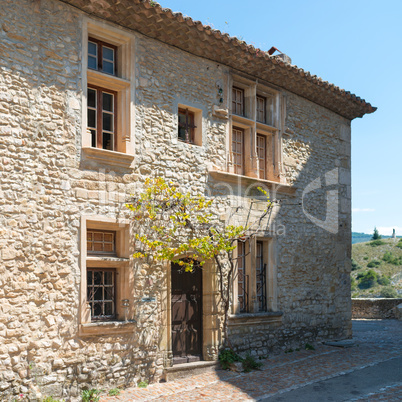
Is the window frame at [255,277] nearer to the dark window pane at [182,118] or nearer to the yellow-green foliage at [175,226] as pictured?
the yellow-green foliage at [175,226]

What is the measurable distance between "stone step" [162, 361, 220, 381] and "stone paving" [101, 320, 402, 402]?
0.33ft

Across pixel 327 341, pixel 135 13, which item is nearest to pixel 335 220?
pixel 327 341

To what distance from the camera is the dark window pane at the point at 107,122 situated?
8.08 m

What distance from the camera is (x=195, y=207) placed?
8.66 meters

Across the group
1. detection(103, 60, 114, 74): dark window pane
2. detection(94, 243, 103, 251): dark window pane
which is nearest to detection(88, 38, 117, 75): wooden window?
detection(103, 60, 114, 74): dark window pane

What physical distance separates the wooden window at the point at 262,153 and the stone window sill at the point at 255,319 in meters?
2.74

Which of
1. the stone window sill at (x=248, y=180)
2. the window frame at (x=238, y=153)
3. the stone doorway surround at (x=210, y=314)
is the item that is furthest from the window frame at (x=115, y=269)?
the window frame at (x=238, y=153)

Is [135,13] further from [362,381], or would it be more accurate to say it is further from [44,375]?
[362,381]

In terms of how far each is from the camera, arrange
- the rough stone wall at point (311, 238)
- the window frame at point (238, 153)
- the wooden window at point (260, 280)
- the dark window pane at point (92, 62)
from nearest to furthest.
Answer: the dark window pane at point (92, 62) → the window frame at point (238, 153) → the wooden window at point (260, 280) → the rough stone wall at point (311, 238)

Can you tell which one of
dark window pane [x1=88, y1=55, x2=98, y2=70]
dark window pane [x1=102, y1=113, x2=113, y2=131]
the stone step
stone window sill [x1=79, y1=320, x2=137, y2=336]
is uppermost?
dark window pane [x1=88, y1=55, x2=98, y2=70]

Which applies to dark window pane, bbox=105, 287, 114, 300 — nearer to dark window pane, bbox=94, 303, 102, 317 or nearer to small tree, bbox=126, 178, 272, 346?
dark window pane, bbox=94, 303, 102, 317

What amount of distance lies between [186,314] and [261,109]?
454 cm

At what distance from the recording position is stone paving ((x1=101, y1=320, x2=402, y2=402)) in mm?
7406

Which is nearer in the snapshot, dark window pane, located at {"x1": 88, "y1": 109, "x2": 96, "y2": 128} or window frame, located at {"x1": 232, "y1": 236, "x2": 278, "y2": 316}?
dark window pane, located at {"x1": 88, "y1": 109, "x2": 96, "y2": 128}
